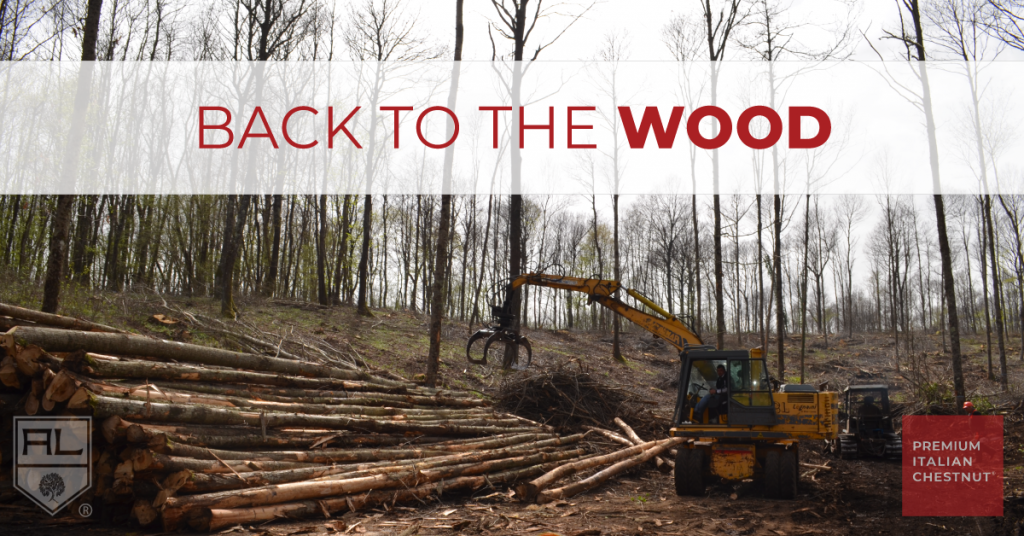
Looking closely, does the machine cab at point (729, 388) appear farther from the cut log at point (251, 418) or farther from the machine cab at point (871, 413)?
the machine cab at point (871, 413)

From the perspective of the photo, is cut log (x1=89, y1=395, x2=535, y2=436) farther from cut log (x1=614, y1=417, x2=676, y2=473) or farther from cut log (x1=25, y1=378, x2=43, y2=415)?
cut log (x1=614, y1=417, x2=676, y2=473)

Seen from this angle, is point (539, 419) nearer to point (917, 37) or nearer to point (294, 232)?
point (917, 37)

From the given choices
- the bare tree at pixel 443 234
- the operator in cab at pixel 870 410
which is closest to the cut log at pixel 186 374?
the bare tree at pixel 443 234

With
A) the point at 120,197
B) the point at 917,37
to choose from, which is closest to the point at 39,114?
the point at 120,197

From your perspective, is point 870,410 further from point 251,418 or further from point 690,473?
point 251,418

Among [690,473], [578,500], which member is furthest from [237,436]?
[690,473]

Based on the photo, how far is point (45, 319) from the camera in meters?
7.36

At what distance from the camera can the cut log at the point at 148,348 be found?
672 cm

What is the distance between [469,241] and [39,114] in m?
24.7

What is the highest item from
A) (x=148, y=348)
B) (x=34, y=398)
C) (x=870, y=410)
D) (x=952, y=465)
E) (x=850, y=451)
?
(x=148, y=348)

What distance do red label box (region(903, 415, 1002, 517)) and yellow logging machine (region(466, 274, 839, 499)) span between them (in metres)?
1.62

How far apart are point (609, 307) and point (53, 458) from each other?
10.9 meters

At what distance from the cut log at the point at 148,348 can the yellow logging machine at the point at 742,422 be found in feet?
19.4

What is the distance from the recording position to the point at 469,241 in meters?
43.7
